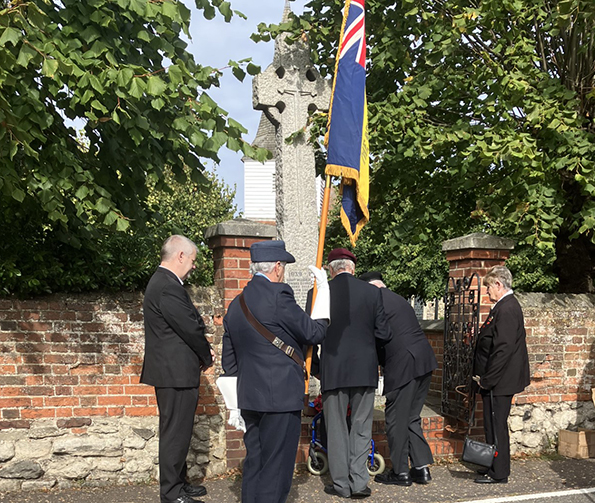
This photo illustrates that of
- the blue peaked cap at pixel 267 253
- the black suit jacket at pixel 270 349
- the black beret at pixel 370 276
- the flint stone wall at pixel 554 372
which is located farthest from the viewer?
the flint stone wall at pixel 554 372

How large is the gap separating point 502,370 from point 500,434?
582 millimetres

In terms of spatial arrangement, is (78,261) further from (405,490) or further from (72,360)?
(405,490)

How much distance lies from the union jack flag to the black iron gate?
6.05 feet

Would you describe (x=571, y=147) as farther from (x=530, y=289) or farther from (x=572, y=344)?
(x=530, y=289)

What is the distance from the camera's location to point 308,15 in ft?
29.3

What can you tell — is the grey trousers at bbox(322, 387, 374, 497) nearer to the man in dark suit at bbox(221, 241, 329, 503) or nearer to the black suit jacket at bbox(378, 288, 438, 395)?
the black suit jacket at bbox(378, 288, 438, 395)

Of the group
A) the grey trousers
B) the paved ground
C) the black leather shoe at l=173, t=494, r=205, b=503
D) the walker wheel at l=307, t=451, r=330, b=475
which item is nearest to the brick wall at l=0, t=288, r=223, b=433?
the paved ground

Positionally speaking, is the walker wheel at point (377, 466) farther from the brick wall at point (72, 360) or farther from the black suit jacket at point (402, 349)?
the brick wall at point (72, 360)

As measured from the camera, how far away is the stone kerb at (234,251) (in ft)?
19.4

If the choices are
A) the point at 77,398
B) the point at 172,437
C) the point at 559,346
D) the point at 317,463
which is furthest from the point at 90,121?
the point at 559,346

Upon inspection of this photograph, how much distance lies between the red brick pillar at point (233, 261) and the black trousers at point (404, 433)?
1.38 metres

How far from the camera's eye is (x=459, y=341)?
21.8 ft

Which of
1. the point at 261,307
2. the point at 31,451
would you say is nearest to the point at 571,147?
the point at 261,307

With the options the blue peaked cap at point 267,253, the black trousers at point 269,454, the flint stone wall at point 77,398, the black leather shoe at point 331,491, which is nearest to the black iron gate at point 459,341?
the black leather shoe at point 331,491
